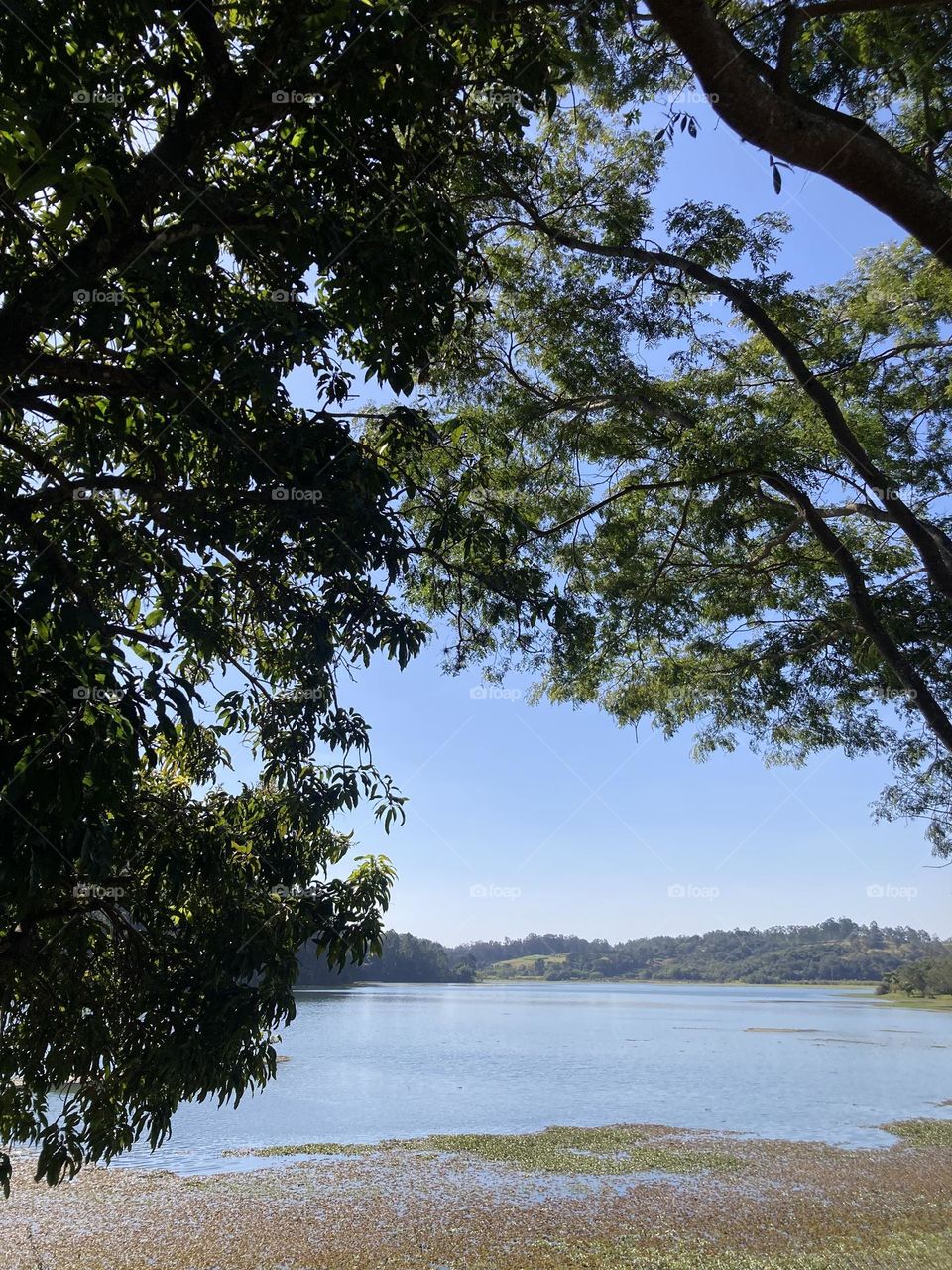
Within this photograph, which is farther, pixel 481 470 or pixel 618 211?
pixel 618 211

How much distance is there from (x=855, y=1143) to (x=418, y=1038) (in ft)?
68.0

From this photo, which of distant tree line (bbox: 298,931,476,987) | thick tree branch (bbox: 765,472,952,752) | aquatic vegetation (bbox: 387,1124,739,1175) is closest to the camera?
thick tree branch (bbox: 765,472,952,752)

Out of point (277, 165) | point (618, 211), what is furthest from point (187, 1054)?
point (618, 211)

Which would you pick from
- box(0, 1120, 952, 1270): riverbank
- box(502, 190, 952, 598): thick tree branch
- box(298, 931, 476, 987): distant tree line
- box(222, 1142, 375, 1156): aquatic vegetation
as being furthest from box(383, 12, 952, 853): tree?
box(298, 931, 476, 987): distant tree line

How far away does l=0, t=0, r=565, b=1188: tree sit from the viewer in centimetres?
288

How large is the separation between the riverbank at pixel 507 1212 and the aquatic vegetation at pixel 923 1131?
1.09 metres

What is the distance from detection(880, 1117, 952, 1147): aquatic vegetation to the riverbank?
1091 millimetres

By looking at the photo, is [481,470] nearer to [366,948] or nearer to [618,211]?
[366,948]

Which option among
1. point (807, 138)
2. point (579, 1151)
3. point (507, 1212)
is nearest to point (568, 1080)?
point (579, 1151)

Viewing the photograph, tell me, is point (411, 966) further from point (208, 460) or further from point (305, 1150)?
point (208, 460)

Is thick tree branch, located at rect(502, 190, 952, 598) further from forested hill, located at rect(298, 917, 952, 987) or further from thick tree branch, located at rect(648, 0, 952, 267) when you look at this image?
forested hill, located at rect(298, 917, 952, 987)

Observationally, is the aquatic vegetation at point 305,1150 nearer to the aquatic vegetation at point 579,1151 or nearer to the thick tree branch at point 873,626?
the aquatic vegetation at point 579,1151

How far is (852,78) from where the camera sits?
19.0ft

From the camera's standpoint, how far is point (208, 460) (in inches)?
163
